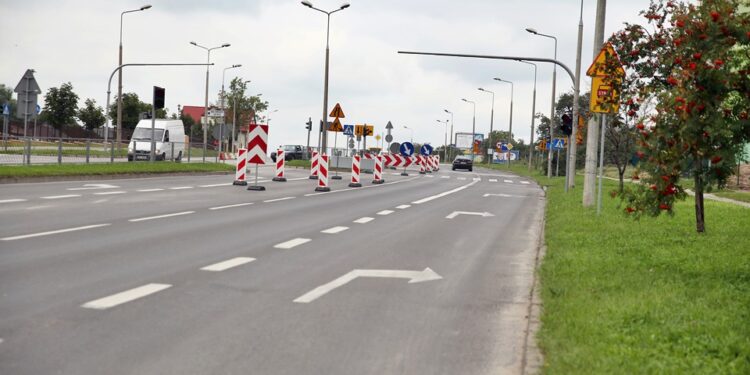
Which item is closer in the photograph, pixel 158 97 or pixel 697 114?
pixel 697 114

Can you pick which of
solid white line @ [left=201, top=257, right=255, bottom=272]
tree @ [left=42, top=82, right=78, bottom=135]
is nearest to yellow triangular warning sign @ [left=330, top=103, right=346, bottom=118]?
solid white line @ [left=201, top=257, right=255, bottom=272]

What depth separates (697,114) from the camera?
27.3 ft

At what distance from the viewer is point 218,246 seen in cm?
1104

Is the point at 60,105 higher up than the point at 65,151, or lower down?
higher up

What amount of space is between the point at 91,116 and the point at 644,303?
Result: 295 feet

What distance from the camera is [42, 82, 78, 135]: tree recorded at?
76.1 metres

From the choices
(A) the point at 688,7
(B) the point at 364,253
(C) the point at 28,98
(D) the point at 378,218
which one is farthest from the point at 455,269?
(C) the point at 28,98

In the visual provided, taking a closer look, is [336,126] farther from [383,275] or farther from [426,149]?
[426,149]

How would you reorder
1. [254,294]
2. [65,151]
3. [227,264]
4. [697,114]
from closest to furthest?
[254,294], [697,114], [227,264], [65,151]

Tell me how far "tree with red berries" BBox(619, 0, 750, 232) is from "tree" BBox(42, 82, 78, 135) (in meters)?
73.4

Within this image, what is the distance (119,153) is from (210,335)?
3515 centimetres

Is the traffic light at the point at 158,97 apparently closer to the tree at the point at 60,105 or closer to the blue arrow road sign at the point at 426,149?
the blue arrow road sign at the point at 426,149

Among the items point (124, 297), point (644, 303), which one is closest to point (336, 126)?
point (124, 297)

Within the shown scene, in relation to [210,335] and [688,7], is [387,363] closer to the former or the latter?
[210,335]
